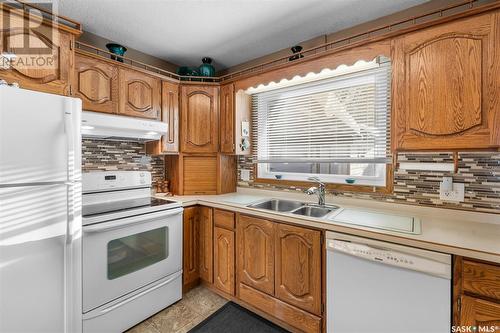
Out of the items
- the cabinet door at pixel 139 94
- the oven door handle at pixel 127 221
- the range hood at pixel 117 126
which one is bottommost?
the oven door handle at pixel 127 221

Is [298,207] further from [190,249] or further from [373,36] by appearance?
[373,36]

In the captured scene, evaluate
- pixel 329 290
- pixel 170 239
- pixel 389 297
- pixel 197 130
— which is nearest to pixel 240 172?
pixel 197 130

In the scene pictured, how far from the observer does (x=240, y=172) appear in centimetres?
272

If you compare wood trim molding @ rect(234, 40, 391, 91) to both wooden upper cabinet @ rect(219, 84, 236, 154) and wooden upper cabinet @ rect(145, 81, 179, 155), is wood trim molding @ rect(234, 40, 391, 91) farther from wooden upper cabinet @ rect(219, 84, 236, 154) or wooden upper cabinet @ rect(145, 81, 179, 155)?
wooden upper cabinet @ rect(145, 81, 179, 155)

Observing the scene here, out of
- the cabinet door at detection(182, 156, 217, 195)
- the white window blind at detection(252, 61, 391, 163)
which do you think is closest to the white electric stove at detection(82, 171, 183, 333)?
the cabinet door at detection(182, 156, 217, 195)

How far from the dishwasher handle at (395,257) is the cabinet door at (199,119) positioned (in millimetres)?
1602

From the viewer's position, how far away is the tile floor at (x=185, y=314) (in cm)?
172

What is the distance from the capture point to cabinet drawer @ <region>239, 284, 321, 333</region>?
1545 millimetres

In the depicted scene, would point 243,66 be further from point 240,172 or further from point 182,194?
point 182,194

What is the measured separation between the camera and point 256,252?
181 cm

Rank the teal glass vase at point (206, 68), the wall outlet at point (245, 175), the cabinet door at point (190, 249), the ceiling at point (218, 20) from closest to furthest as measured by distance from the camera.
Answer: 1. the ceiling at point (218, 20)
2. the cabinet door at point (190, 249)
3. the teal glass vase at point (206, 68)
4. the wall outlet at point (245, 175)

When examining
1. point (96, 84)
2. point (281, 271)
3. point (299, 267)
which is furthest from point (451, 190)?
point (96, 84)

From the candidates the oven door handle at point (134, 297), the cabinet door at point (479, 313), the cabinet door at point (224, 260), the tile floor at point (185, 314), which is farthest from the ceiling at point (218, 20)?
the tile floor at point (185, 314)

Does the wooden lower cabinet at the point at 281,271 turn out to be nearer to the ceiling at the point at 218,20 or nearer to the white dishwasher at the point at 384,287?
the white dishwasher at the point at 384,287
